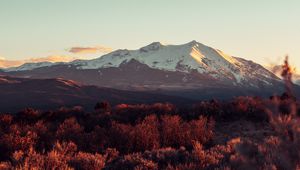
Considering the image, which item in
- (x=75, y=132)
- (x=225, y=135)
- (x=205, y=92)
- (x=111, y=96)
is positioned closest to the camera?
(x=75, y=132)

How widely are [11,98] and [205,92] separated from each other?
97670mm

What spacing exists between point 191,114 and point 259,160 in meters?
12.5

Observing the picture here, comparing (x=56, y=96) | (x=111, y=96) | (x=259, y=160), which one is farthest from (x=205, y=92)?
(x=259, y=160)

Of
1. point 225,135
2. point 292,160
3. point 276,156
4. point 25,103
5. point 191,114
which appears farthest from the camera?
point 25,103

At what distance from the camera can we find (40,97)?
4067 inches

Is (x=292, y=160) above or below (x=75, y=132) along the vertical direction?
above

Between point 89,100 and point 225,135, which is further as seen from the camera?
point 89,100

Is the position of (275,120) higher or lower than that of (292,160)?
higher

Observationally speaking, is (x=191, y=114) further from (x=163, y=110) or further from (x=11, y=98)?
(x=11, y=98)

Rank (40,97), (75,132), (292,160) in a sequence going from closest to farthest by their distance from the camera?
(292,160)
(75,132)
(40,97)

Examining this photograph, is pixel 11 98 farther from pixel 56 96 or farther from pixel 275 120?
pixel 275 120

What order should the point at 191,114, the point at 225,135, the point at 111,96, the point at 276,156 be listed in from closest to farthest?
the point at 276,156 → the point at 225,135 → the point at 191,114 → the point at 111,96

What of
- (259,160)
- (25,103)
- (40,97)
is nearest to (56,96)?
(40,97)

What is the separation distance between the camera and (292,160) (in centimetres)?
441
